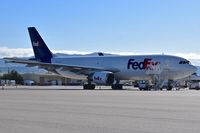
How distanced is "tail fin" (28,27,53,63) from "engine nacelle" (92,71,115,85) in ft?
36.6

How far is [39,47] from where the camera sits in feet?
200

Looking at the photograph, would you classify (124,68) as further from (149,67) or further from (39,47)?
(39,47)

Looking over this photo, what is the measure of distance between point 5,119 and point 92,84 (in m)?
39.2

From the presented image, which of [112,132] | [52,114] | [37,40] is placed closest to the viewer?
→ [112,132]

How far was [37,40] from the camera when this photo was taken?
61.5 metres

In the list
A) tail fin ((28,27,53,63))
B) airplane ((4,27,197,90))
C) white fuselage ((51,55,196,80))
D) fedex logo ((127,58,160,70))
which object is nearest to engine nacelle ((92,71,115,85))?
airplane ((4,27,197,90))

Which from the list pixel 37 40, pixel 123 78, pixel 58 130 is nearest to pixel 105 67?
pixel 123 78

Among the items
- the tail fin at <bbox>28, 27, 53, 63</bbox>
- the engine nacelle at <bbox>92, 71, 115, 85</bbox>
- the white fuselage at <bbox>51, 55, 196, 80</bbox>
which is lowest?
the engine nacelle at <bbox>92, 71, 115, 85</bbox>

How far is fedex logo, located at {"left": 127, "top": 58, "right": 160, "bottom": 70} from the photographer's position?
51250 millimetres

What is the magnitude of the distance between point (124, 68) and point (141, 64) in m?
2.30

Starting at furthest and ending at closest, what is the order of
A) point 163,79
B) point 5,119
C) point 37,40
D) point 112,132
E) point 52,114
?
point 37,40 → point 163,79 → point 52,114 → point 5,119 → point 112,132

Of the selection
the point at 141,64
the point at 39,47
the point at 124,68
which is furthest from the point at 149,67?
the point at 39,47

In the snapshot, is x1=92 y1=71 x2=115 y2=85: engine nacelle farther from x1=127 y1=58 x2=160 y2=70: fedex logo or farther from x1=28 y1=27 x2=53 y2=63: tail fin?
x1=28 y1=27 x2=53 y2=63: tail fin

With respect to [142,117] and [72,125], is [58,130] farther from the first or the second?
[142,117]
